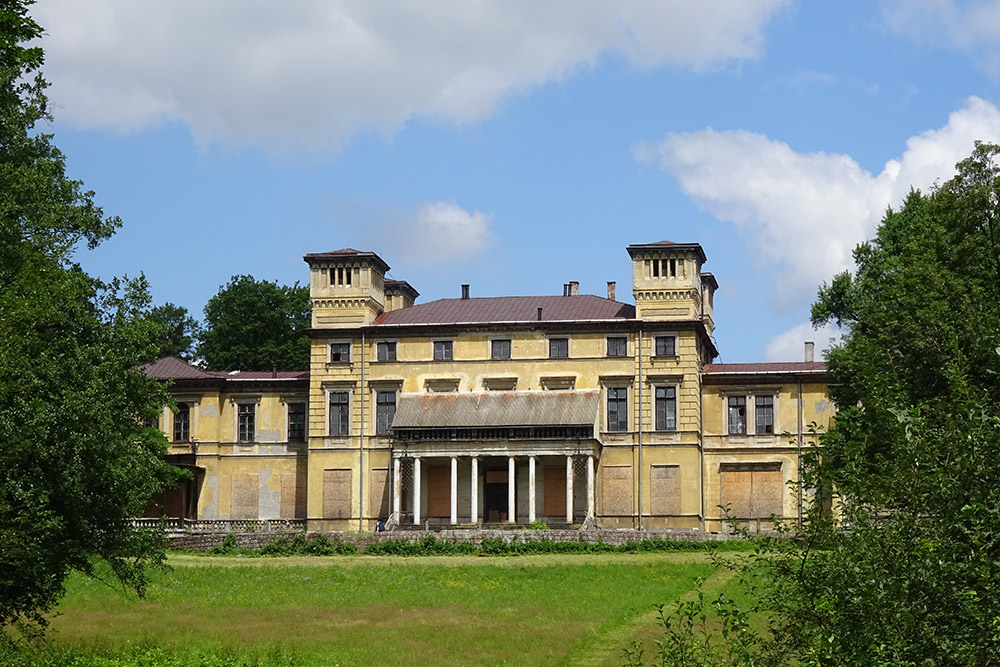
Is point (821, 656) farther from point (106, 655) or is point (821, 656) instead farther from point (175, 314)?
point (175, 314)

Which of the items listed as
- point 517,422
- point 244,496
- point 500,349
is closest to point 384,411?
point 500,349

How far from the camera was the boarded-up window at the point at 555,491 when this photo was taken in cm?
5647

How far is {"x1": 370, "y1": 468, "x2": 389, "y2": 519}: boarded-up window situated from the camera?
189 ft

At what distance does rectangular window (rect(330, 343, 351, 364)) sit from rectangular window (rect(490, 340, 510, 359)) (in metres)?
6.25

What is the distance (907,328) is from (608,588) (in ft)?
33.1

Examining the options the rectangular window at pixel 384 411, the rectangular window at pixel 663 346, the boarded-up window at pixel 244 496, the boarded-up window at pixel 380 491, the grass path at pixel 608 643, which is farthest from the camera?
the boarded-up window at pixel 244 496

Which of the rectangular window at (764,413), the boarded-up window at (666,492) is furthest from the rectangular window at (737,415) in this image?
the boarded-up window at (666,492)

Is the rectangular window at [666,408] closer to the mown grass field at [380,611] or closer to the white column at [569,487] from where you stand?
the white column at [569,487]

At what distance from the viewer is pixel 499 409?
55.9m

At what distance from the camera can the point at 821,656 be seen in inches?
403

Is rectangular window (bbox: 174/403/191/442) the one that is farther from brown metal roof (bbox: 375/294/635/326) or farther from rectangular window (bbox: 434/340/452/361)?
rectangular window (bbox: 434/340/452/361)

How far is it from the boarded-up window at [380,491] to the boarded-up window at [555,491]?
6706 millimetres

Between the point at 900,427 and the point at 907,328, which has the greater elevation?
the point at 907,328

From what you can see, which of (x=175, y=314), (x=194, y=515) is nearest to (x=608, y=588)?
(x=194, y=515)
